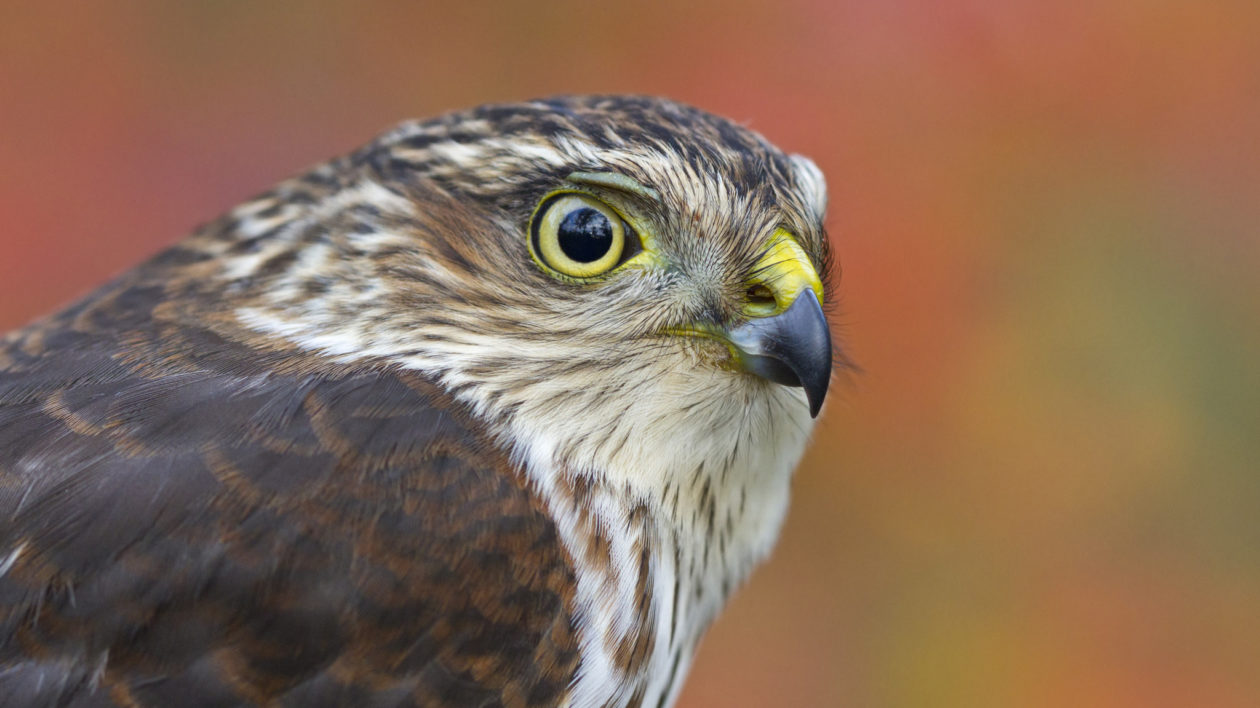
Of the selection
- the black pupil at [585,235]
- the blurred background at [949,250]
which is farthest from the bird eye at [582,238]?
the blurred background at [949,250]

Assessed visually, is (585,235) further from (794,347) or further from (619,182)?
(794,347)

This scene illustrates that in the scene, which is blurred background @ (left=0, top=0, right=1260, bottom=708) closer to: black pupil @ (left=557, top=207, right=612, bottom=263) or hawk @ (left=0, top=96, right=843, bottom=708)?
hawk @ (left=0, top=96, right=843, bottom=708)

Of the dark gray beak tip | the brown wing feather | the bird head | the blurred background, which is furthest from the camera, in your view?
the blurred background

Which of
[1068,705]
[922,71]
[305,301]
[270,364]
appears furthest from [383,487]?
[1068,705]

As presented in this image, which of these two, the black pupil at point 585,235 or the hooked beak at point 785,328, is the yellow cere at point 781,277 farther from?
the black pupil at point 585,235

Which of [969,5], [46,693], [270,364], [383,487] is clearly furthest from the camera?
[969,5]

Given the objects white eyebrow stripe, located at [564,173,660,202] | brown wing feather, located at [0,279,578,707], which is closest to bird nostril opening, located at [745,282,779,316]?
white eyebrow stripe, located at [564,173,660,202]

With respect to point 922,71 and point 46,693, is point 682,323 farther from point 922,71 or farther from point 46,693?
point 922,71
